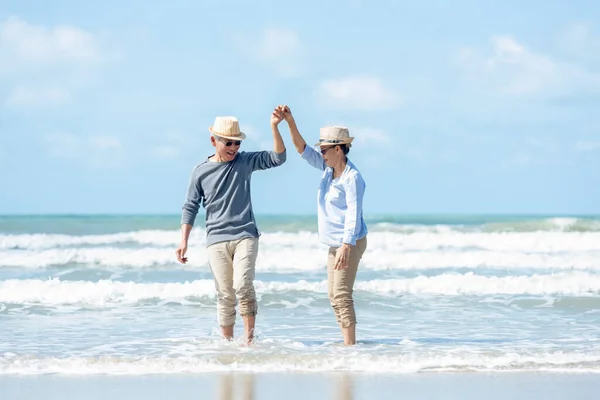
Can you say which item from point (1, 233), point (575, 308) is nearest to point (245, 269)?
point (575, 308)

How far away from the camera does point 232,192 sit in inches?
256

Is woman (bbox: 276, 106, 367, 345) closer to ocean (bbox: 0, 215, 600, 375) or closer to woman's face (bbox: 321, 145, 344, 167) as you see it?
woman's face (bbox: 321, 145, 344, 167)

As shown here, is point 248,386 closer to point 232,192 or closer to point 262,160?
point 232,192

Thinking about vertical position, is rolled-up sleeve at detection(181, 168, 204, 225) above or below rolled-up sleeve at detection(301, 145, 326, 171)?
below

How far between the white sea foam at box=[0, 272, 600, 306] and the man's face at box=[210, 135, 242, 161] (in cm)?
451

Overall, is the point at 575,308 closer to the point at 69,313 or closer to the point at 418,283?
the point at 418,283

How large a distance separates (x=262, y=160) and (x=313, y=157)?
42 cm

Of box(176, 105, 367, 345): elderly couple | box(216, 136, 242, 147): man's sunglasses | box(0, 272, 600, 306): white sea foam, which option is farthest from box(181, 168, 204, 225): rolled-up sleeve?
box(0, 272, 600, 306): white sea foam

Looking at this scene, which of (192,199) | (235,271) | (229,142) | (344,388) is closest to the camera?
(344,388)

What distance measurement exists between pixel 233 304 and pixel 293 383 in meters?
1.36

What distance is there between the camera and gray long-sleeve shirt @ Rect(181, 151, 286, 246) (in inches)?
256

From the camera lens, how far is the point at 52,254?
18.0 meters

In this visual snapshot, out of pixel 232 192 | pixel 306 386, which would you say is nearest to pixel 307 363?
pixel 306 386

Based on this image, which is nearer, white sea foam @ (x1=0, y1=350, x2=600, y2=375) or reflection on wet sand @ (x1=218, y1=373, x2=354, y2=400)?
reflection on wet sand @ (x1=218, y1=373, x2=354, y2=400)
